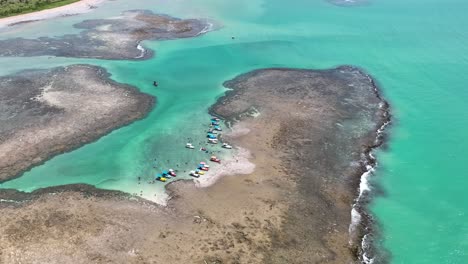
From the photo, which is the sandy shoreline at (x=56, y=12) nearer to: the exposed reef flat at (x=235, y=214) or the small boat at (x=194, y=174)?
the exposed reef flat at (x=235, y=214)

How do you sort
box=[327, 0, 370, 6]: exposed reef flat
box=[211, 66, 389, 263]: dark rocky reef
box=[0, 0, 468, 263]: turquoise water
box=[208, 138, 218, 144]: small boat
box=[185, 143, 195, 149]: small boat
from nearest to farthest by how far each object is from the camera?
1. box=[211, 66, 389, 263]: dark rocky reef
2. box=[0, 0, 468, 263]: turquoise water
3. box=[185, 143, 195, 149]: small boat
4. box=[208, 138, 218, 144]: small boat
5. box=[327, 0, 370, 6]: exposed reef flat

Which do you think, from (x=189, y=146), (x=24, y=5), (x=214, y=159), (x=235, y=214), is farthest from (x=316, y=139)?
(x=24, y=5)

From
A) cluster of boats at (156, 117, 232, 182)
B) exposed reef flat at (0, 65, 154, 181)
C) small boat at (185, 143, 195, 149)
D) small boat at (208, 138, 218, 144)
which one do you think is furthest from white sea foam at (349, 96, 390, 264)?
exposed reef flat at (0, 65, 154, 181)

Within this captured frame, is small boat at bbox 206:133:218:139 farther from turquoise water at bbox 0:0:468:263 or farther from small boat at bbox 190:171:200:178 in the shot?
small boat at bbox 190:171:200:178

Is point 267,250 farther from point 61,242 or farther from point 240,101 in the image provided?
point 240,101

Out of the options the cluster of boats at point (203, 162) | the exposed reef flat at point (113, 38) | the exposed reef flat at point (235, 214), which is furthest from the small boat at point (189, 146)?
the exposed reef flat at point (113, 38)

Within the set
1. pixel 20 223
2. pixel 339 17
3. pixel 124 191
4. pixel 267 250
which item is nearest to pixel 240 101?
pixel 124 191

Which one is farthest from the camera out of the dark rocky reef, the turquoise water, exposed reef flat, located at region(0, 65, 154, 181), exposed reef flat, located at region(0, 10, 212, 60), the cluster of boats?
exposed reef flat, located at region(0, 10, 212, 60)
